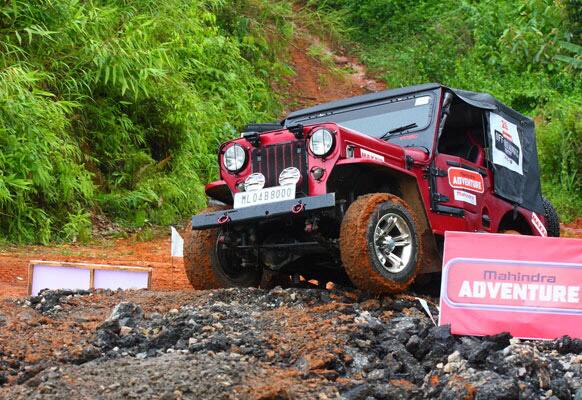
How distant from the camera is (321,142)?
720 centimetres

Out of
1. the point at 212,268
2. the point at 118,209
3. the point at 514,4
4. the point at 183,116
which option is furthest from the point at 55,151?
the point at 514,4

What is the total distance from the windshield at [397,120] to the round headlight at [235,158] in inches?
46.8

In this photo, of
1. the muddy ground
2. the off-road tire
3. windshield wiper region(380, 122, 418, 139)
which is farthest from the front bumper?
the off-road tire

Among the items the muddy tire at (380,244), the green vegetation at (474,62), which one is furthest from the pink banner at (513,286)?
the green vegetation at (474,62)

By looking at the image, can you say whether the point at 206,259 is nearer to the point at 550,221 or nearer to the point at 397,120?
the point at 397,120

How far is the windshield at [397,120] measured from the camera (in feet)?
26.7

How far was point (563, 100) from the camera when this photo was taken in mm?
21562

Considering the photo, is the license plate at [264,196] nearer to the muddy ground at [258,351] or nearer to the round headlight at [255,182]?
the round headlight at [255,182]

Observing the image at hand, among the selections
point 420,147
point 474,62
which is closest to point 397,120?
point 420,147

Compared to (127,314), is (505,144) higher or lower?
higher

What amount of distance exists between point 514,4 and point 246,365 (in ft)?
72.7

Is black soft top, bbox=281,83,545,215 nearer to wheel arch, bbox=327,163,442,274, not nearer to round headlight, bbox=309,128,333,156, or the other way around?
wheel arch, bbox=327,163,442,274

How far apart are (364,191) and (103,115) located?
28.0ft

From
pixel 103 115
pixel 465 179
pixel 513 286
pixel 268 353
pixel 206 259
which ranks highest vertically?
pixel 103 115
